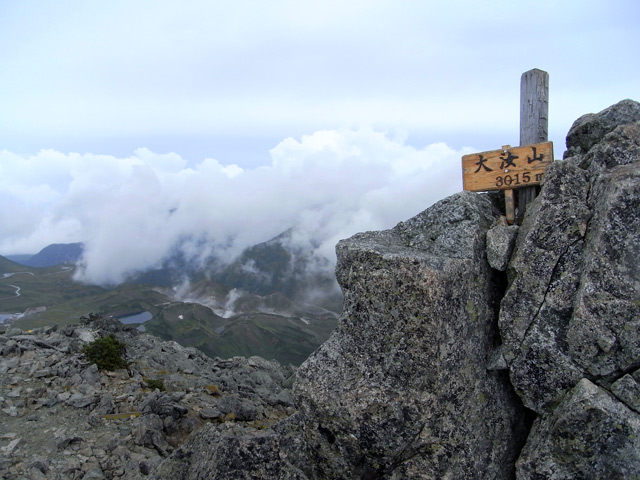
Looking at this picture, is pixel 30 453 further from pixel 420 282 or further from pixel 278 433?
pixel 420 282

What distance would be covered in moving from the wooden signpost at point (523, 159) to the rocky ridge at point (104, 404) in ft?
27.9

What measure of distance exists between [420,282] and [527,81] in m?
6.87

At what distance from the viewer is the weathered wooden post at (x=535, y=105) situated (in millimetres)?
12219

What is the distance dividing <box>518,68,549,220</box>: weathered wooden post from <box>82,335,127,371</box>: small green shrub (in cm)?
1802

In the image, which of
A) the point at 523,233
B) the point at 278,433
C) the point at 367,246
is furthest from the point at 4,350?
the point at 523,233

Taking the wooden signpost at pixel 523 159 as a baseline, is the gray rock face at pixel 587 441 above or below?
below

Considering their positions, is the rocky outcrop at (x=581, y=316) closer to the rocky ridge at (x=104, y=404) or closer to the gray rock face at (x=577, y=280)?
the gray rock face at (x=577, y=280)

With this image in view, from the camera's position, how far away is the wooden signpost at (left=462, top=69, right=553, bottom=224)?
11.0m

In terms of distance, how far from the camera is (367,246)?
10.1 metres

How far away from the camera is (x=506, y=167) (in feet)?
37.0

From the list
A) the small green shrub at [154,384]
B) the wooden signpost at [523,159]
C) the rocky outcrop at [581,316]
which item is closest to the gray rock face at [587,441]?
the rocky outcrop at [581,316]

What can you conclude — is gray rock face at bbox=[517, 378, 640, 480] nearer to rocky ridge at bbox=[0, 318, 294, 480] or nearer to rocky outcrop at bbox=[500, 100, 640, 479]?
rocky outcrop at bbox=[500, 100, 640, 479]

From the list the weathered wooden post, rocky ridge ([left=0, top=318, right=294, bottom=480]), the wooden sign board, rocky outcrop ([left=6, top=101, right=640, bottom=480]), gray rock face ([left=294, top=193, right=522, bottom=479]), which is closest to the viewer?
rocky outcrop ([left=6, top=101, right=640, bottom=480])

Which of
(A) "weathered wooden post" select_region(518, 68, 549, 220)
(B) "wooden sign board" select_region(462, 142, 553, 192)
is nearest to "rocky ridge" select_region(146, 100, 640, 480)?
(B) "wooden sign board" select_region(462, 142, 553, 192)
